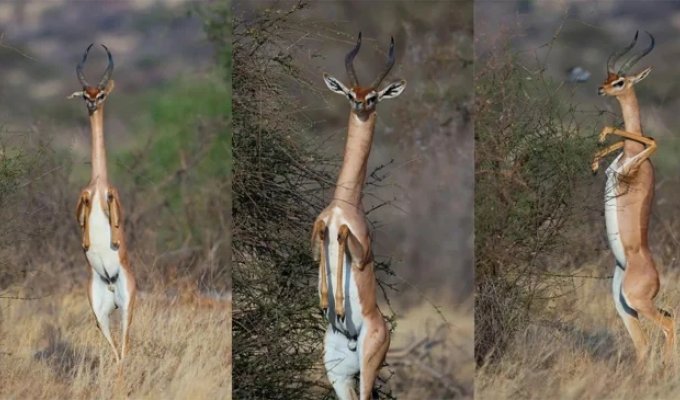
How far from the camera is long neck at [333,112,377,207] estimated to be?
36.7 feet

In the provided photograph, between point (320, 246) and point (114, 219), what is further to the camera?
point (114, 219)

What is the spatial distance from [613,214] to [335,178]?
2.03m

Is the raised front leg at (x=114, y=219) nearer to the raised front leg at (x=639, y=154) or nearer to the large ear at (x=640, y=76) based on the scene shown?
the raised front leg at (x=639, y=154)

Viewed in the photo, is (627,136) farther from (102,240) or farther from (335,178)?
(102,240)

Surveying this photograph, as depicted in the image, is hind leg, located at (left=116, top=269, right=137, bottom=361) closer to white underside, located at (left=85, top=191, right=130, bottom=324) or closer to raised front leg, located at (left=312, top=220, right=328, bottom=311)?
white underside, located at (left=85, top=191, right=130, bottom=324)

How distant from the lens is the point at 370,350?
11031 millimetres

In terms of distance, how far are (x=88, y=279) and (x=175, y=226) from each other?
2000 mm

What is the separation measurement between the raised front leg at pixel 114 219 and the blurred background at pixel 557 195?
2530mm

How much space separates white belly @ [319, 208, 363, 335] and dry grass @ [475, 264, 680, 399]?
1.44m

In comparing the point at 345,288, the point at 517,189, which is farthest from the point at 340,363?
the point at 517,189

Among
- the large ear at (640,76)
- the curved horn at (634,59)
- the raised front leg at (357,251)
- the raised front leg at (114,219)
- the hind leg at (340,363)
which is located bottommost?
the hind leg at (340,363)

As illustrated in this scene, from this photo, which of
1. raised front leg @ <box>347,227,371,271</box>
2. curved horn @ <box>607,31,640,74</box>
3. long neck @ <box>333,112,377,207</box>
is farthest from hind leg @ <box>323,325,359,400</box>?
curved horn @ <box>607,31,640,74</box>

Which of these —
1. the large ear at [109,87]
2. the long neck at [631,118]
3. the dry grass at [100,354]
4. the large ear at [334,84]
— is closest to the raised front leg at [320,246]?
the large ear at [334,84]

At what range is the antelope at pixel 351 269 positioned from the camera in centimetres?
1092
